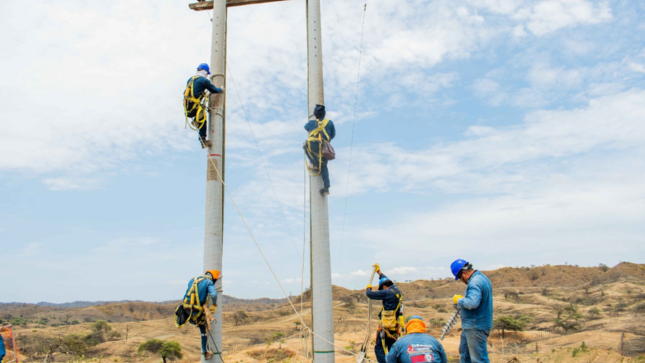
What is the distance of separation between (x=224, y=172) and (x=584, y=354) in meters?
12.6

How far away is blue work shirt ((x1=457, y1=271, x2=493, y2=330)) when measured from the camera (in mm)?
5016

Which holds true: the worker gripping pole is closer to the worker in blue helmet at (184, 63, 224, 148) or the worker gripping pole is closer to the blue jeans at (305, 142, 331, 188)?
the worker in blue helmet at (184, 63, 224, 148)

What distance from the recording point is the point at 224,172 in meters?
8.10

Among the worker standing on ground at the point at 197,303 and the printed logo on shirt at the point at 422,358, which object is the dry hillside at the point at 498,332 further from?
the printed logo on shirt at the point at 422,358

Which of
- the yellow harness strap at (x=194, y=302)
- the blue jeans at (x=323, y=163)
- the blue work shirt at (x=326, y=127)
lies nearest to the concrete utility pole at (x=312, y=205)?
the blue jeans at (x=323, y=163)

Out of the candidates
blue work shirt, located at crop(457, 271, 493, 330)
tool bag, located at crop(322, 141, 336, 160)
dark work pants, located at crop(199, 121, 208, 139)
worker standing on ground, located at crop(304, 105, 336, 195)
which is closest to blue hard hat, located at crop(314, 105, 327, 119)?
worker standing on ground, located at crop(304, 105, 336, 195)

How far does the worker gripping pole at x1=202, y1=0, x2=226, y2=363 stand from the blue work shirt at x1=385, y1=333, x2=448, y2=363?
392cm

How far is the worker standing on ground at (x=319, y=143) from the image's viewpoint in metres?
7.63

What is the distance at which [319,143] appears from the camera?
25.0 feet

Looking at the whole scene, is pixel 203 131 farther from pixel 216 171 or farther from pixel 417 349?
pixel 417 349

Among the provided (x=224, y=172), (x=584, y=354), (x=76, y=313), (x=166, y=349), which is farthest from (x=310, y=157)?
(x=76, y=313)

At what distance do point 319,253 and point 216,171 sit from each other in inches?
98.9

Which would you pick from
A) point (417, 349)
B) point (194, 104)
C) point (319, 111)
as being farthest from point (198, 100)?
point (417, 349)

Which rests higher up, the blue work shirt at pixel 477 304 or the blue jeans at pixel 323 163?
the blue jeans at pixel 323 163
